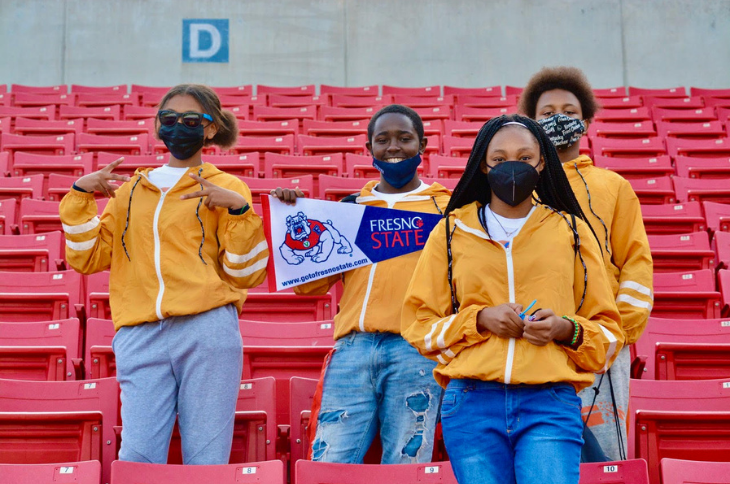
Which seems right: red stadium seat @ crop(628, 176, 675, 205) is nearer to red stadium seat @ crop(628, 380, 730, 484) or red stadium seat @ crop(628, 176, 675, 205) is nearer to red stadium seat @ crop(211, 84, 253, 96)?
red stadium seat @ crop(628, 380, 730, 484)

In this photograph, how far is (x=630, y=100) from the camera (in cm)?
855

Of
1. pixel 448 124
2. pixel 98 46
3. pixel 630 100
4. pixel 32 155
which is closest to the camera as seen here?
pixel 32 155

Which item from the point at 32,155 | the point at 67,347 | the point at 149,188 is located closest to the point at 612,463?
the point at 149,188

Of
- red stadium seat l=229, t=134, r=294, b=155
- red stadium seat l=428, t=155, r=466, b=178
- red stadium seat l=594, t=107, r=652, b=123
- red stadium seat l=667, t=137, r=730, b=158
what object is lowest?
red stadium seat l=428, t=155, r=466, b=178

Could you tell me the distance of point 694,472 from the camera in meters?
2.28

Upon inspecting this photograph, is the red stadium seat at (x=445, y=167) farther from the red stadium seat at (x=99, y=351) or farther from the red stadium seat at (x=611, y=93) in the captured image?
the red stadium seat at (x=611, y=93)

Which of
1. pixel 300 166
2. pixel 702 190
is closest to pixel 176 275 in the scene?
pixel 300 166

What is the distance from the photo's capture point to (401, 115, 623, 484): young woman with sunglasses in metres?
1.88

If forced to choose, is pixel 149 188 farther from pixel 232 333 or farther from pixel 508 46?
pixel 508 46

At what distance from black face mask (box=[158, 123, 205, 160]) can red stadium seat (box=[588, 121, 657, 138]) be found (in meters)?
4.85

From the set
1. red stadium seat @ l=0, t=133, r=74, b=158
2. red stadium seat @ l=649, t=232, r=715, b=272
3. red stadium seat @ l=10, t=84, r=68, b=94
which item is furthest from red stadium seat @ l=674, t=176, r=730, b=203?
red stadium seat @ l=10, t=84, r=68, b=94

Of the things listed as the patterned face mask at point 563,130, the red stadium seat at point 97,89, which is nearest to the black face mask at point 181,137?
the patterned face mask at point 563,130

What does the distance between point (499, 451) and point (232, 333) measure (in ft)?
3.12

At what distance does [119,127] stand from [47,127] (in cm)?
58
